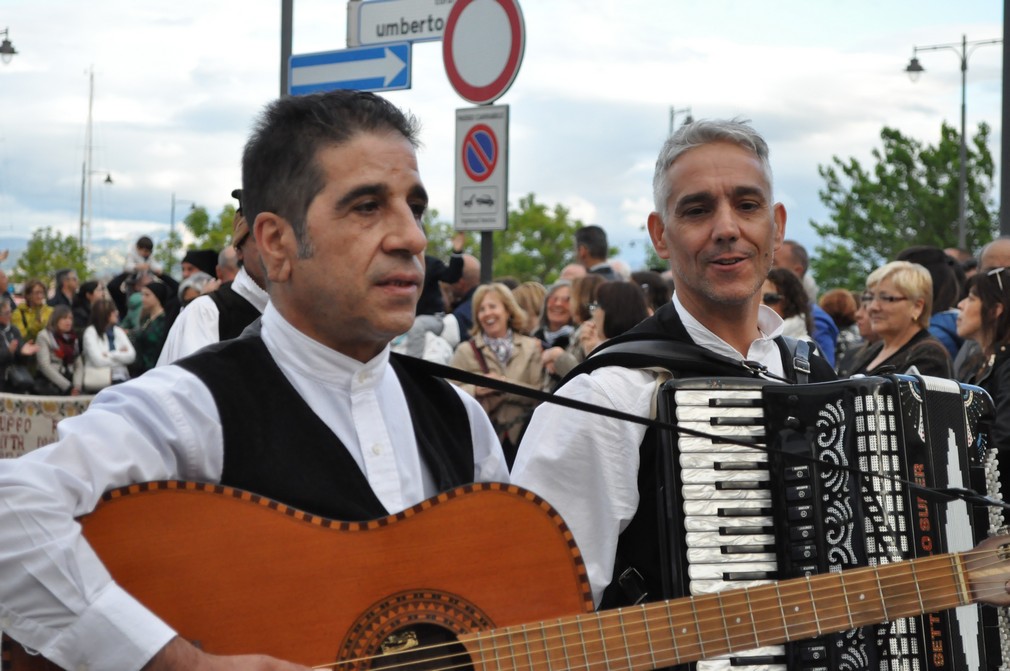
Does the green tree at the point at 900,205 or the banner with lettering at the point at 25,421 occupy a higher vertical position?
the green tree at the point at 900,205

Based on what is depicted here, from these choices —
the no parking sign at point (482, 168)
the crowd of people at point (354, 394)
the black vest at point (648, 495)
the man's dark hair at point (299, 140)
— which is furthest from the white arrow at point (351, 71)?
the man's dark hair at point (299, 140)

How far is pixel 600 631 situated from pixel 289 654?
63cm

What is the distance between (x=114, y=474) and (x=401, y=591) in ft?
1.97

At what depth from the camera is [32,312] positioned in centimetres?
1495

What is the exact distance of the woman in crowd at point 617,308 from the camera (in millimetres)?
6805

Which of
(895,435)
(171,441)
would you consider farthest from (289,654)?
(895,435)

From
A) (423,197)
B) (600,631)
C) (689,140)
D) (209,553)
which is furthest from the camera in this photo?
(689,140)

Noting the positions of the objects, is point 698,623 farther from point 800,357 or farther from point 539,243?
point 539,243

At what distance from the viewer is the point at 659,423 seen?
9.00 feet

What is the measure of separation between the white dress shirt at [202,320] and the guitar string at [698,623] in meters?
3.10

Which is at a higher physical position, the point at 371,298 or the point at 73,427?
the point at 371,298

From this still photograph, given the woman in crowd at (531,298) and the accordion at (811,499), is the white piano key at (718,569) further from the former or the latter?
the woman in crowd at (531,298)

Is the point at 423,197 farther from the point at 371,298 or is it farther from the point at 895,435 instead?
the point at 895,435

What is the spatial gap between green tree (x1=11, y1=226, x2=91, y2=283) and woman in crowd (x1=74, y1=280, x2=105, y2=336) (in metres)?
27.7
